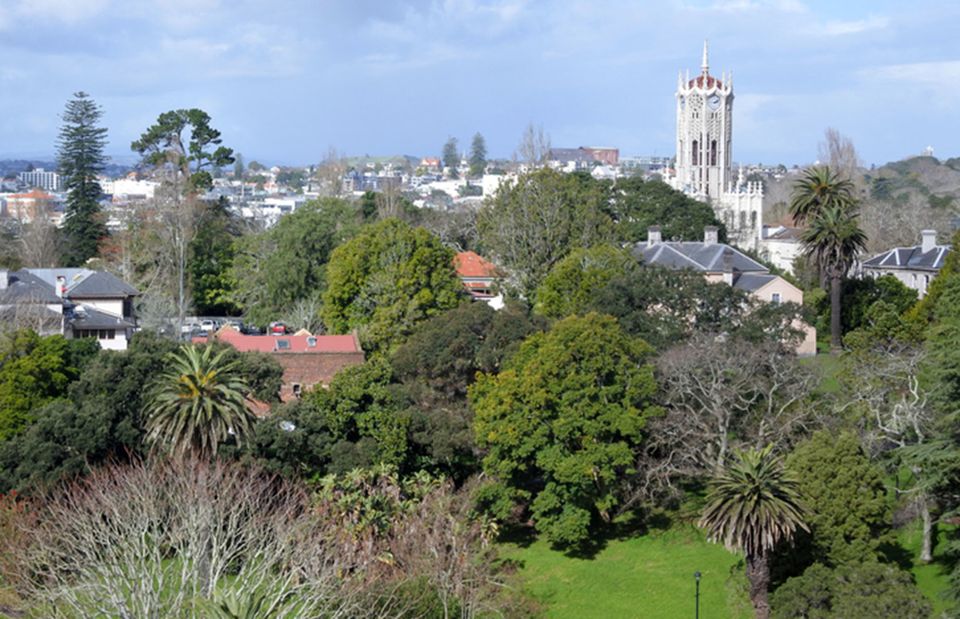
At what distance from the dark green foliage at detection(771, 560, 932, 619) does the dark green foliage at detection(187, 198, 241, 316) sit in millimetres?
37759

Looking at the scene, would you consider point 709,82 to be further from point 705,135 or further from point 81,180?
point 81,180

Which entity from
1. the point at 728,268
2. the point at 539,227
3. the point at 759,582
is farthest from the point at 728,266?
the point at 759,582

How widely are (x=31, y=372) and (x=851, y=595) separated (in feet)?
74.4

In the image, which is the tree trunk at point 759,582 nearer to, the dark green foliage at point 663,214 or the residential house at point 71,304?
the residential house at point 71,304

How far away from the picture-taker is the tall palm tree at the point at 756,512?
2612 cm

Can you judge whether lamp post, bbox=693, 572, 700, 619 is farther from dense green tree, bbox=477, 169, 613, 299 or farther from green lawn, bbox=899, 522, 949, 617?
dense green tree, bbox=477, 169, 613, 299

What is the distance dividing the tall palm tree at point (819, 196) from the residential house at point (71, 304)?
2496 centimetres

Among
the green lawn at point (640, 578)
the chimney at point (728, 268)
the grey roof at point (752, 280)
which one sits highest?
the chimney at point (728, 268)

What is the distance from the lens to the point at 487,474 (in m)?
32.9

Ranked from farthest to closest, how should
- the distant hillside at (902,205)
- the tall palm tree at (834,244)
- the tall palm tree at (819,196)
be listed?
1. the distant hillside at (902,205)
2. the tall palm tree at (819,196)
3. the tall palm tree at (834,244)

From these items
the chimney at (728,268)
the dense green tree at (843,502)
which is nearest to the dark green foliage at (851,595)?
the dense green tree at (843,502)

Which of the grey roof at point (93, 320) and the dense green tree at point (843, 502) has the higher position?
the grey roof at point (93, 320)

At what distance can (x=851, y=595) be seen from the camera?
24.8 metres

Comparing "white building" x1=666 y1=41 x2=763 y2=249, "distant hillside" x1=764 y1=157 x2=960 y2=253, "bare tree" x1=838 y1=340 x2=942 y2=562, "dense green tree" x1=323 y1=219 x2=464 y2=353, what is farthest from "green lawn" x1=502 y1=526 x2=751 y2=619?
"white building" x1=666 y1=41 x2=763 y2=249
